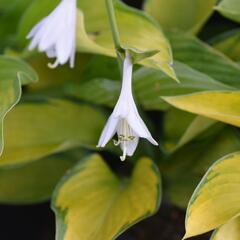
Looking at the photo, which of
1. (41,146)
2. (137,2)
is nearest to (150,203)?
(41,146)

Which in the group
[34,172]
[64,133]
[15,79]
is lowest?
[34,172]

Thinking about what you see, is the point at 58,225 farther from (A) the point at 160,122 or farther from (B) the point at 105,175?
(A) the point at 160,122

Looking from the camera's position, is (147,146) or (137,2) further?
(137,2)

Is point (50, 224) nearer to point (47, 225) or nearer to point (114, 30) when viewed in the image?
point (47, 225)

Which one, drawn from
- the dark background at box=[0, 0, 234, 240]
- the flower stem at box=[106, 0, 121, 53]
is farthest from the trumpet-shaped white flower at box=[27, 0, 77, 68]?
the dark background at box=[0, 0, 234, 240]

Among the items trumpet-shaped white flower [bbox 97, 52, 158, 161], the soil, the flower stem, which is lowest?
the soil

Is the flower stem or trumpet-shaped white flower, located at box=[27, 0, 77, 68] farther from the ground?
the flower stem

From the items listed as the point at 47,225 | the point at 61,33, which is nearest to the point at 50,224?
the point at 47,225

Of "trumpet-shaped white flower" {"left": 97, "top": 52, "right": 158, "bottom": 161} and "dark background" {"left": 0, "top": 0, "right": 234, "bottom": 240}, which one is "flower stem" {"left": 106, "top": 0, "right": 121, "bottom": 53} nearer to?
"trumpet-shaped white flower" {"left": 97, "top": 52, "right": 158, "bottom": 161}
